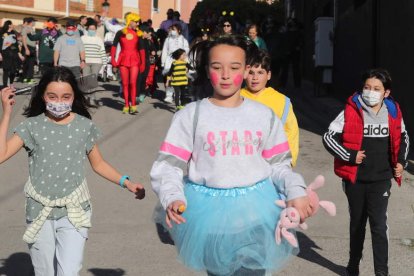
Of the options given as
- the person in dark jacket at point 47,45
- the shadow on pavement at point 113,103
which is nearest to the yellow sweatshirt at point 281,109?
the shadow on pavement at point 113,103

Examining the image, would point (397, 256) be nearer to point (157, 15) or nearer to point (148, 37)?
point (148, 37)

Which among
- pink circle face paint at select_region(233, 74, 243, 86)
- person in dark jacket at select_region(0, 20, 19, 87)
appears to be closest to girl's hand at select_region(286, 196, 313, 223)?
pink circle face paint at select_region(233, 74, 243, 86)

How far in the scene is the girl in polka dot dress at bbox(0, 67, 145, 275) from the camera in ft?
14.8

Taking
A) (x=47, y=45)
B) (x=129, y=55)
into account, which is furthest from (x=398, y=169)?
(x=47, y=45)

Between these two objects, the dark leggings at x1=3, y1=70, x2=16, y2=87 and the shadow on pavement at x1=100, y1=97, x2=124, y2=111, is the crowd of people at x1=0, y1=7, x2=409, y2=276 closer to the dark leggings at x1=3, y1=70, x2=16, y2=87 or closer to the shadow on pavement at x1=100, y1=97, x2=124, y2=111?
the shadow on pavement at x1=100, y1=97, x2=124, y2=111

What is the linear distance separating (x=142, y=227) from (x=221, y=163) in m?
3.92

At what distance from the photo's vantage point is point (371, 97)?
5.87 metres

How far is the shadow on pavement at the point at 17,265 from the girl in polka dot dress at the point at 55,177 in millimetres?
1628

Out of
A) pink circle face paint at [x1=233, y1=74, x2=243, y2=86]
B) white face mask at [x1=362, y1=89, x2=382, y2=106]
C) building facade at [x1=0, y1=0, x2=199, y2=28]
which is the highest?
building facade at [x1=0, y1=0, x2=199, y2=28]

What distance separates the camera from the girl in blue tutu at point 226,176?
384 cm

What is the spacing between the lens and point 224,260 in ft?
12.6

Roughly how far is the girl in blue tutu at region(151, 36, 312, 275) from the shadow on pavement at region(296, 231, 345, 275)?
2.59 metres

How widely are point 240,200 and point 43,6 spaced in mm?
48496

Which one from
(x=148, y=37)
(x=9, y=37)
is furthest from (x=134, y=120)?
(x=9, y=37)
